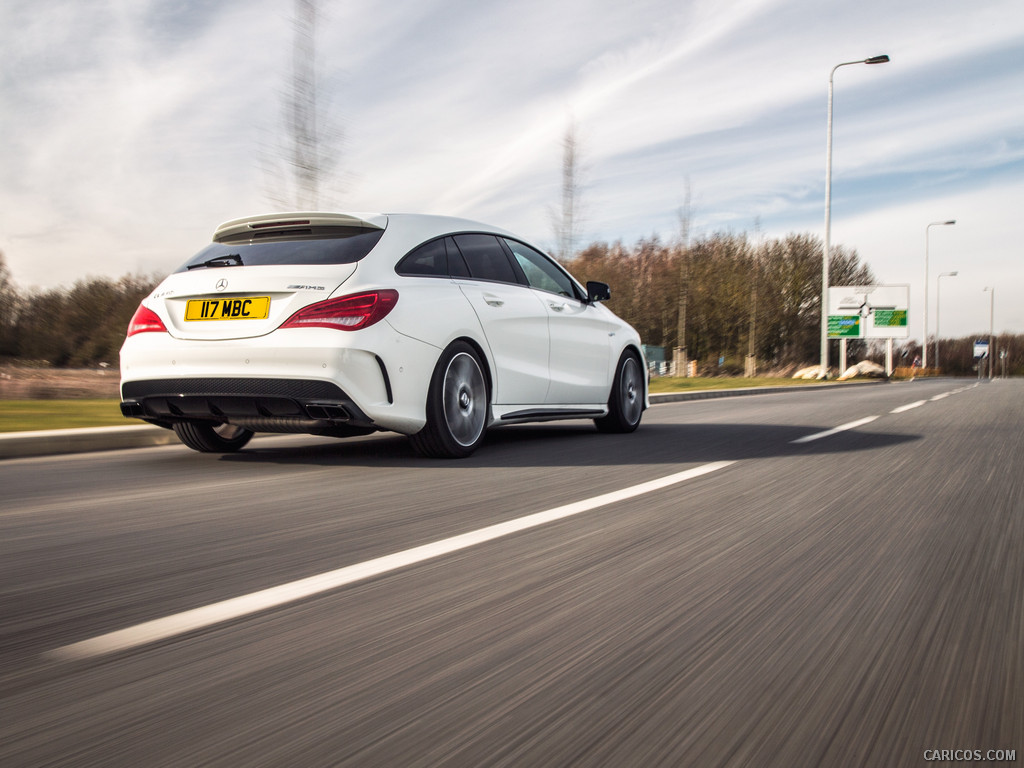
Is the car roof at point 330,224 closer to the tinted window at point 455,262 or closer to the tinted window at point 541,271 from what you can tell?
the tinted window at point 455,262

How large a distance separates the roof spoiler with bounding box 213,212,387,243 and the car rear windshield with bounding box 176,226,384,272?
0.05 meters

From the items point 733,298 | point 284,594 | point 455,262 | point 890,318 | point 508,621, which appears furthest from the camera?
point 890,318

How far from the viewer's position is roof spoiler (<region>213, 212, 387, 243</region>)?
628cm

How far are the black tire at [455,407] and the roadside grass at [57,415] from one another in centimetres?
356

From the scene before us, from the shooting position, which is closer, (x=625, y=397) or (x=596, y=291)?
(x=596, y=291)

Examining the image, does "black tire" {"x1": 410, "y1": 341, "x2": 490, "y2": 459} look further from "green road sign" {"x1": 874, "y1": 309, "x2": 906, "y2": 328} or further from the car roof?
"green road sign" {"x1": 874, "y1": 309, "x2": 906, "y2": 328}

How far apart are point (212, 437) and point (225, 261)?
5.19 feet

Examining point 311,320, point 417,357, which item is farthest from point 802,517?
point 311,320

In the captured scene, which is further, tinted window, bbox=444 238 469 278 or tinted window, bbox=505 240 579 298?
tinted window, bbox=505 240 579 298

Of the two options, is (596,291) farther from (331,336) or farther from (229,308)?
(229,308)

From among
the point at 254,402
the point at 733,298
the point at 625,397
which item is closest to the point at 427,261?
the point at 254,402

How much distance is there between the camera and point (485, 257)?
24.1 feet

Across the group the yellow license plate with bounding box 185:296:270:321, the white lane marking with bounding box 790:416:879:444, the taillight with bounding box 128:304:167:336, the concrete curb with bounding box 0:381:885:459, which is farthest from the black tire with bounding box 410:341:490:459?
the white lane marking with bounding box 790:416:879:444

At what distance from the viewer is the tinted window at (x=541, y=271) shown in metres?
7.88
